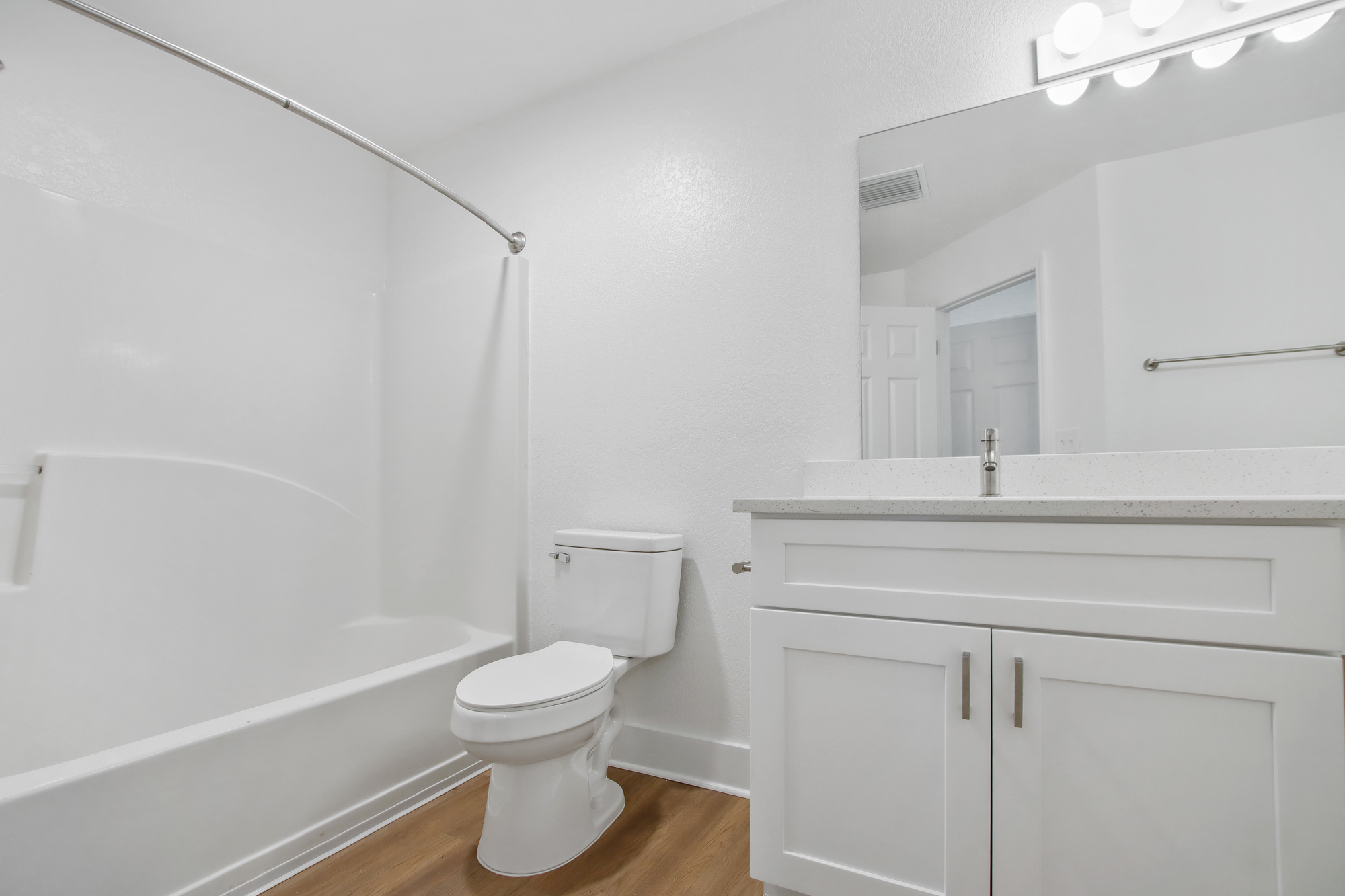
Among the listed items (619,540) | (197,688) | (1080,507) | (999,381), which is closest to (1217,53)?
(999,381)

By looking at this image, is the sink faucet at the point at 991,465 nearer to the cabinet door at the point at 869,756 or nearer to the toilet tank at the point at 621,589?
the cabinet door at the point at 869,756

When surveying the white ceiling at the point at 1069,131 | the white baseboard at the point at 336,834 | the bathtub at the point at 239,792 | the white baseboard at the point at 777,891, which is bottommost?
the white baseboard at the point at 336,834

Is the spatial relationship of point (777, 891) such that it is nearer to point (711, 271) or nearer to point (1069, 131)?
point (711, 271)

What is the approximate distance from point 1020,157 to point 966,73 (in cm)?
26

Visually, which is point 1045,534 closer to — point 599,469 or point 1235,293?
point 1235,293

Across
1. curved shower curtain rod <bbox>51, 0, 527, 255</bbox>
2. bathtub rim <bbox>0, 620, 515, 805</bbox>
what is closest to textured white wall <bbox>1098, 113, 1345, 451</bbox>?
curved shower curtain rod <bbox>51, 0, 527, 255</bbox>

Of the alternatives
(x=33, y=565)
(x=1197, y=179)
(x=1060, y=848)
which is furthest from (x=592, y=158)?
(x=1060, y=848)

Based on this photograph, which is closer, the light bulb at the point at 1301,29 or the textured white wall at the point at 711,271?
the light bulb at the point at 1301,29

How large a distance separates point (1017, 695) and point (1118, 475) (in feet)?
2.16

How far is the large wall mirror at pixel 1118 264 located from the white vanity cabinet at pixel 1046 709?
0.53m

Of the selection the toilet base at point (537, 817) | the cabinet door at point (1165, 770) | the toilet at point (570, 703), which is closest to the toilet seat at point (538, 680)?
the toilet at point (570, 703)

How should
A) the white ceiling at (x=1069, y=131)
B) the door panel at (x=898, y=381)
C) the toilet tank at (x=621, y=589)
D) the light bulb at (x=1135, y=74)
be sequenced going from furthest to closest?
the toilet tank at (x=621, y=589) → the door panel at (x=898, y=381) → the light bulb at (x=1135, y=74) → the white ceiling at (x=1069, y=131)

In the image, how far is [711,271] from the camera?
1.80m

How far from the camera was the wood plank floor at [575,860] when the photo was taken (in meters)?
1.29
